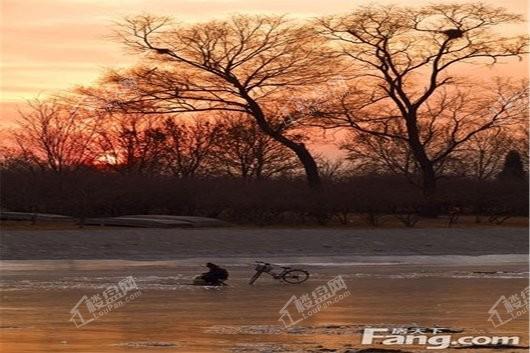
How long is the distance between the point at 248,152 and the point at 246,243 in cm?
2891

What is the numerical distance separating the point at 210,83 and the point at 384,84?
8.20 metres

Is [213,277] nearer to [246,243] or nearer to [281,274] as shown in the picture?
[281,274]

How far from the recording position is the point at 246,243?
1508 inches

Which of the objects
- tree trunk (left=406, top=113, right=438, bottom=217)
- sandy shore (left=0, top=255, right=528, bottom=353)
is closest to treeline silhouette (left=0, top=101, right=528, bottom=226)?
tree trunk (left=406, top=113, right=438, bottom=217)

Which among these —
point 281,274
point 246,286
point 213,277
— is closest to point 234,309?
point 213,277

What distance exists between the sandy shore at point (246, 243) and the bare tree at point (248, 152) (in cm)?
2251

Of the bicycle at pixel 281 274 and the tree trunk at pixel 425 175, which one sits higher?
the tree trunk at pixel 425 175

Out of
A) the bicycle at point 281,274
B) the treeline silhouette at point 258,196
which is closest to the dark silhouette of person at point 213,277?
the bicycle at point 281,274

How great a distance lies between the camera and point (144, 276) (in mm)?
25844

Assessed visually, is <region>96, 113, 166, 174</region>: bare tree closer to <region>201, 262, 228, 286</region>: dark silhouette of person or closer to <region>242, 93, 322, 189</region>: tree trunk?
<region>242, 93, 322, 189</region>: tree trunk

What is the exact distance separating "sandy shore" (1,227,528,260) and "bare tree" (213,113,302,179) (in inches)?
886

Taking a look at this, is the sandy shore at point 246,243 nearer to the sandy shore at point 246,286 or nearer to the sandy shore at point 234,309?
the sandy shore at point 246,286

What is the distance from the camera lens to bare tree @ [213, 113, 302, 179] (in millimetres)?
66750

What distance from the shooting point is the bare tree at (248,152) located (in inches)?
2628
